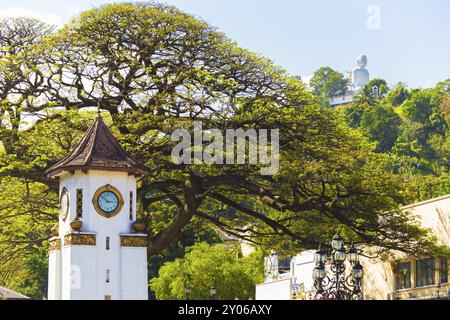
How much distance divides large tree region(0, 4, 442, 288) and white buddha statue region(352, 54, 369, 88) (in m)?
146

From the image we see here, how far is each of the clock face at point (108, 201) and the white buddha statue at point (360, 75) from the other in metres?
155

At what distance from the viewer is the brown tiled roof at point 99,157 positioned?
36.1m

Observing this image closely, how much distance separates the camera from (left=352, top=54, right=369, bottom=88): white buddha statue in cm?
18950

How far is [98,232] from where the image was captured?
35.2 meters

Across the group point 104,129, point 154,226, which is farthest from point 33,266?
point 104,129

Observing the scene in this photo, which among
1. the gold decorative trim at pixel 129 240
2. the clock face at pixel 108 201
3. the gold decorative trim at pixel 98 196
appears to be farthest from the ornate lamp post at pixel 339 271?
the clock face at pixel 108 201

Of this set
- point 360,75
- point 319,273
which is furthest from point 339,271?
point 360,75

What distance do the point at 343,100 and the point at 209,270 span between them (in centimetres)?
10888

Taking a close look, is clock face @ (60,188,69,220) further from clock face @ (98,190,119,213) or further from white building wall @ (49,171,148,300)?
clock face @ (98,190,119,213)

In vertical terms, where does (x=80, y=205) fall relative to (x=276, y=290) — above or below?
above

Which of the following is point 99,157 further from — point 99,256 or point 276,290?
point 276,290

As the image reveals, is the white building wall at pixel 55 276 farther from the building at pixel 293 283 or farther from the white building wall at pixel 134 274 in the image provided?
the building at pixel 293 283

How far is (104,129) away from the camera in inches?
1491

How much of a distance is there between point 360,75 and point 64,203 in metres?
157
